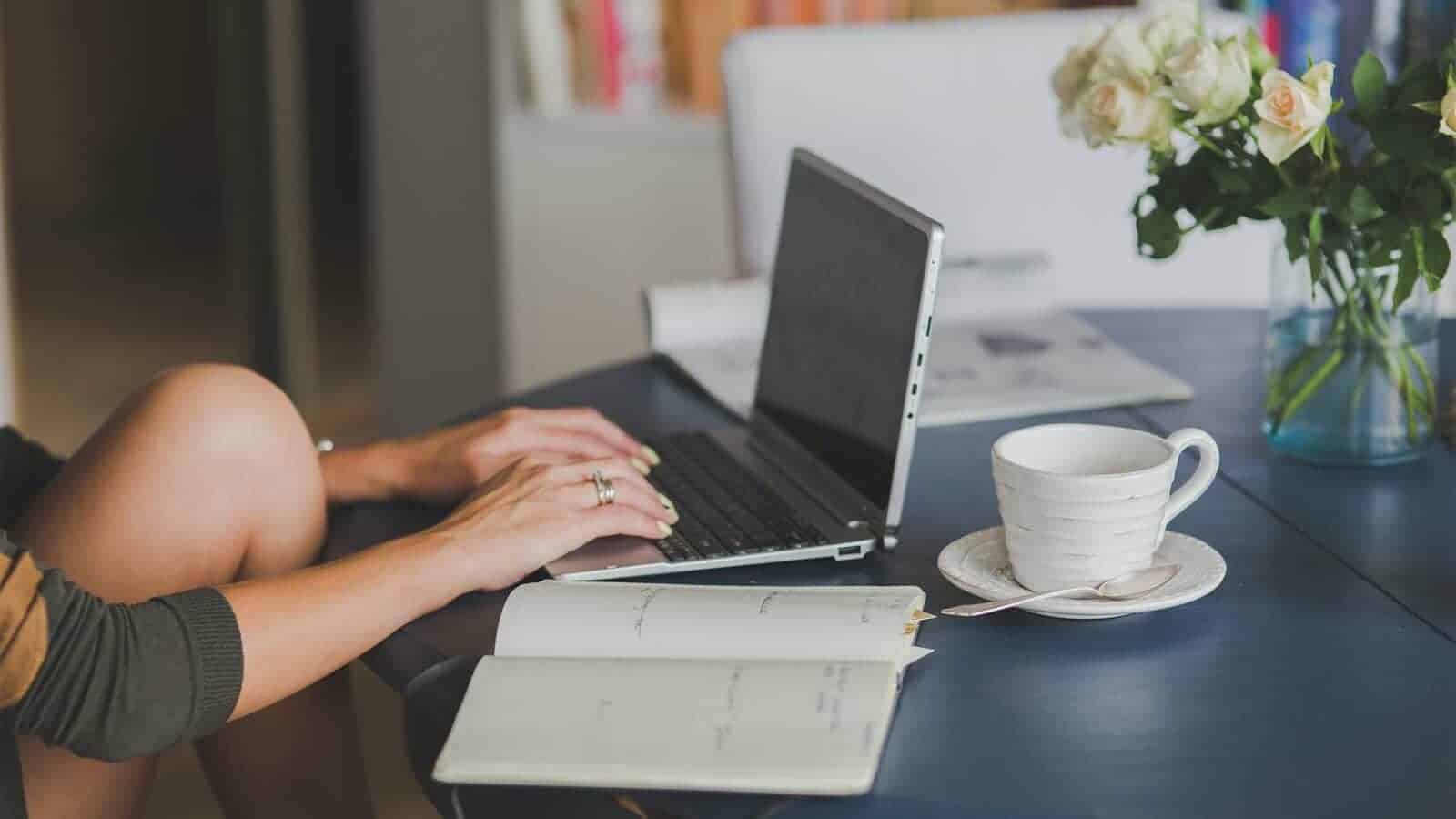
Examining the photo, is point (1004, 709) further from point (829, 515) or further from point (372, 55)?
point (372, 55)

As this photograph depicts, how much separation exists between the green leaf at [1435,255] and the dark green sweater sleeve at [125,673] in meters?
0.82

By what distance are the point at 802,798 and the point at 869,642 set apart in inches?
5.6

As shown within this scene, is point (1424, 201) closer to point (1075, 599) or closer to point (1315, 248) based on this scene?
point (1315, 248)

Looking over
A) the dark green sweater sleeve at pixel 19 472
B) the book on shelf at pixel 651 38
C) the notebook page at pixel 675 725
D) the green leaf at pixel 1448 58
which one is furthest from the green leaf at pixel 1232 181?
the book on shelf at pixel 651 38

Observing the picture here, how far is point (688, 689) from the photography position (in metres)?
0.95

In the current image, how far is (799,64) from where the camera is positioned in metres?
2.01

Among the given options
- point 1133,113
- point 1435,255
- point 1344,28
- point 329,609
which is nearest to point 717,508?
point 329,609

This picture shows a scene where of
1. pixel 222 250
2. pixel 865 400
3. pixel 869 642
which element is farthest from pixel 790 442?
pixel 222 250

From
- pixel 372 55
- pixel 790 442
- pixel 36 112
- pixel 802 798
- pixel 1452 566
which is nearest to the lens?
pixel 802 798

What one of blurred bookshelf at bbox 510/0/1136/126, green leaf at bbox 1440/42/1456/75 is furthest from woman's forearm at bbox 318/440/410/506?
blurred bookshelf at bbox 510/0/1136/126

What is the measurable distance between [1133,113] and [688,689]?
1.91 feet

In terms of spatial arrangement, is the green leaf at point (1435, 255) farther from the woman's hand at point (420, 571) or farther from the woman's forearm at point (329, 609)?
the woman's forearm at point (329, 609)

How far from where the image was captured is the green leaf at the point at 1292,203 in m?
1.25

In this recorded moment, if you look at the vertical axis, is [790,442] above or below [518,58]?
below
